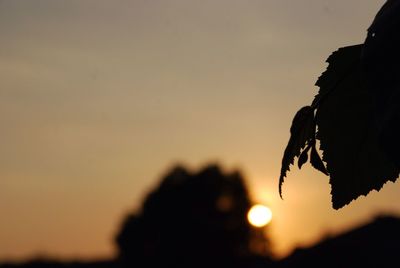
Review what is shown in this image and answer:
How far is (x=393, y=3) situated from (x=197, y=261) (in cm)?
7817

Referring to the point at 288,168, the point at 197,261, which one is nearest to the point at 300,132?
the point at 288,168

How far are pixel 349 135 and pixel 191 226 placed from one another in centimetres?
7797

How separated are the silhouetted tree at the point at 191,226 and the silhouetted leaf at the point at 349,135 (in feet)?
248

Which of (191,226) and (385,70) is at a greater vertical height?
(191,226)

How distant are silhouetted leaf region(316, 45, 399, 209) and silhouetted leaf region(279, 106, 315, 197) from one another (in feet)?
0.12

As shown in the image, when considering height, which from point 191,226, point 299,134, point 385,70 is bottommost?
point 385,70

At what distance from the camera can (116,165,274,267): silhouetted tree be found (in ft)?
255

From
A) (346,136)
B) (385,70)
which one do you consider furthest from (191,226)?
(385,70)

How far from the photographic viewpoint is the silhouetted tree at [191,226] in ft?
255

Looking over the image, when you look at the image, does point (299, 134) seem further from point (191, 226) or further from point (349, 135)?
point (191, 226)

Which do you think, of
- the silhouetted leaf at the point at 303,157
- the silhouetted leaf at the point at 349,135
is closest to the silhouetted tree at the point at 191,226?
the silhouetted leaf at the point at 349,135

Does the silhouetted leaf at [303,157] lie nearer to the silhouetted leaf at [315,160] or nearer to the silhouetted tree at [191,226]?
the silhouetted leaf at [315,160]

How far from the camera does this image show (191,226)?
7869 cm

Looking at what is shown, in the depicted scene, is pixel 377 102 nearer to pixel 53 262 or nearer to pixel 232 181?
pixel 53 262
